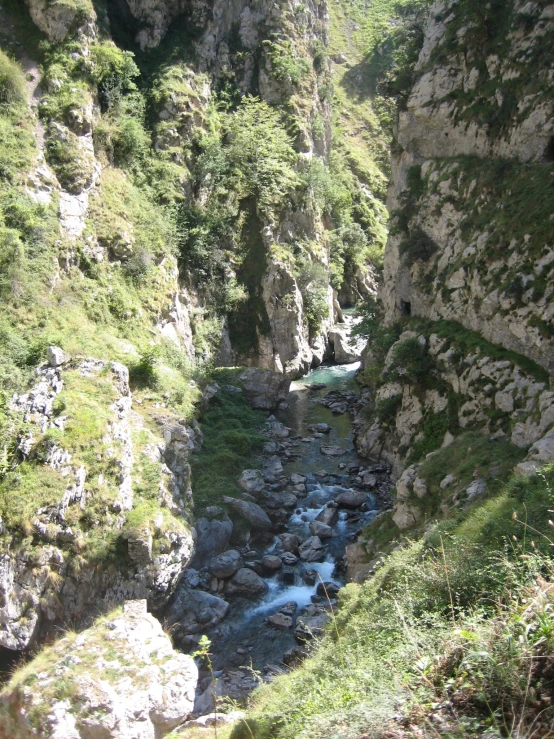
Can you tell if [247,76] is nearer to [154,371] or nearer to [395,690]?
[154,371]

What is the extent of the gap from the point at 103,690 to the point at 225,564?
31.9ft

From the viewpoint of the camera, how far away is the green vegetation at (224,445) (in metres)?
25.0

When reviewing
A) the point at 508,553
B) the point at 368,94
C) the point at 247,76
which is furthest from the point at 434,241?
the point at 368,94

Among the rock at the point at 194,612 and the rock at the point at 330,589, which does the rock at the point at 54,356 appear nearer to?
the rock at the point at 194,612

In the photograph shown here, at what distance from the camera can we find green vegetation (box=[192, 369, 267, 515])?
25047mm

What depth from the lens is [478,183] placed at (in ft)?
81.7

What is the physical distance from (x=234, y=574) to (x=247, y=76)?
152ft

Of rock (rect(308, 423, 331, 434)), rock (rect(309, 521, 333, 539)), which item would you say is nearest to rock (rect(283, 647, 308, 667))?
rock (rect(309, 521, 333, 539))

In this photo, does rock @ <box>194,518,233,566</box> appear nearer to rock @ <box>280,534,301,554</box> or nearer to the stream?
the stream

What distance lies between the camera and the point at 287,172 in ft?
149

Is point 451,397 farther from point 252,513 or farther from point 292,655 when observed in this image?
point 292,655

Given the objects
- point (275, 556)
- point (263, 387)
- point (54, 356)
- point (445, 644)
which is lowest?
point (275, 556)

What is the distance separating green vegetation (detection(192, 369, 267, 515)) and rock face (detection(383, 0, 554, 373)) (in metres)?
11.2

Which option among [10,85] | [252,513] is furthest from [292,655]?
[10,85]
